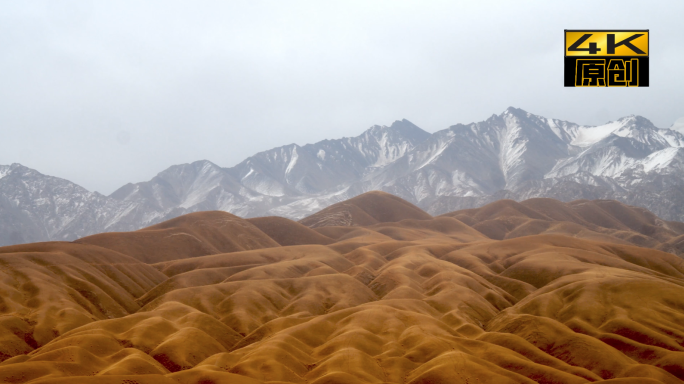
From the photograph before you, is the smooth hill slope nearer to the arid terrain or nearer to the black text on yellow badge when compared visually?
the arid terrain

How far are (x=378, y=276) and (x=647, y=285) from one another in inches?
3232

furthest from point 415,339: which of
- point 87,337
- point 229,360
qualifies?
point 87,337

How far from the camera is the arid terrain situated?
9850 centimetres

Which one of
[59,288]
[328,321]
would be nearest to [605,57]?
[328,321]

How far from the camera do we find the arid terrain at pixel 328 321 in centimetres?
9850

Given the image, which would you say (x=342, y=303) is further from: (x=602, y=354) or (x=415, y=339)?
(x=602, y=354)

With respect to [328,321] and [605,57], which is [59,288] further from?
[605,57]

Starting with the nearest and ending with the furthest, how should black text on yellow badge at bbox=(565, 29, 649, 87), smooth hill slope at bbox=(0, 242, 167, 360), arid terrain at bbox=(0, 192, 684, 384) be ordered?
black text on yellow badge at bbox=(565, 29, 649, 87) → arid terrain at bbox=(0, 192, 684, 384) → smooth hill slope at bbox=(0, 242, 167, 360)

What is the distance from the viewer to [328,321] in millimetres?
132125

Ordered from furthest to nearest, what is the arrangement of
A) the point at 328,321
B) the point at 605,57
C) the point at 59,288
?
1. the point at 59,288
2. the point at 328,321
3. the point at 605,57

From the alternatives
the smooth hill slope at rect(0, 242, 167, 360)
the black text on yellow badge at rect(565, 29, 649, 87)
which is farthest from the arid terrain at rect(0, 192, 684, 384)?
the black text on yellow badge at rect(565, 29, 649, 87)

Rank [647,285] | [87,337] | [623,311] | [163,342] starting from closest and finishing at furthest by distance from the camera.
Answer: [87,337], [163,342], [623,311], [647,285]

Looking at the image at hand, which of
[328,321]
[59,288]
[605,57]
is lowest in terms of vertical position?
→ [328,321]

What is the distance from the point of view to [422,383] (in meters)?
95.9
